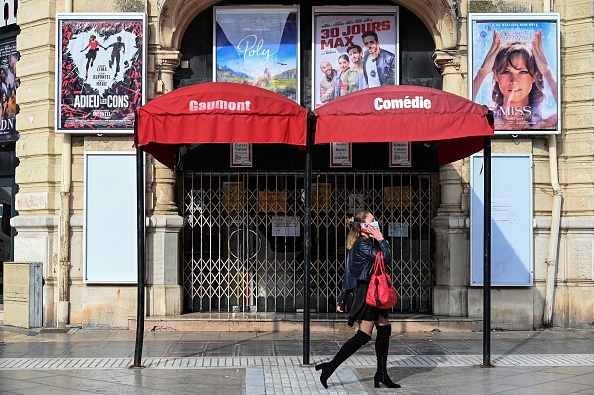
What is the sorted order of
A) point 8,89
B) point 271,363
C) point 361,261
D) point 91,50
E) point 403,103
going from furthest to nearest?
point 8,89, point 91,50, point 271,363, point 403,103, point 361,261

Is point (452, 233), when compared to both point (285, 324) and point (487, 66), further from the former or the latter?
point (285, 324)

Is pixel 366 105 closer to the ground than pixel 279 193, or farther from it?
farther from it

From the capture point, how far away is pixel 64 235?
47.8 feet

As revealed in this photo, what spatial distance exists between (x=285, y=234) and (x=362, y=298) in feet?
19.6

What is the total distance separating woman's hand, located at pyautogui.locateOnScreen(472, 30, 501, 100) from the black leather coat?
5.73 metres

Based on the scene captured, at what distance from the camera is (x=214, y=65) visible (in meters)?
15.2

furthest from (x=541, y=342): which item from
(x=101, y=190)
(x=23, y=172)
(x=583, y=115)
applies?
(x=23, y=172)

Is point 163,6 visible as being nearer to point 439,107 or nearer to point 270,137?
point 270,137

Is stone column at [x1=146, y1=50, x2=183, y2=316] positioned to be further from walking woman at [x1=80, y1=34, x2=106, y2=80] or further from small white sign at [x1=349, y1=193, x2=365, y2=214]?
small white sign at [x1=349, y1=193, x2=365, y2=214]

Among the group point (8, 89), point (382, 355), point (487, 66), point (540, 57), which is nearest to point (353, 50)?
point (487, 66)

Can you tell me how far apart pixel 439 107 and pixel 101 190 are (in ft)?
20.1

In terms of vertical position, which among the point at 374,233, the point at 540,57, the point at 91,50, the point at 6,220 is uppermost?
the point at 91,50

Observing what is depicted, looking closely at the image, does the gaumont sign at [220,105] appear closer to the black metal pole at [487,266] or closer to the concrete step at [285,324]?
the black metal pole at [487,266]

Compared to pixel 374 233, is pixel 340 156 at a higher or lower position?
higher
